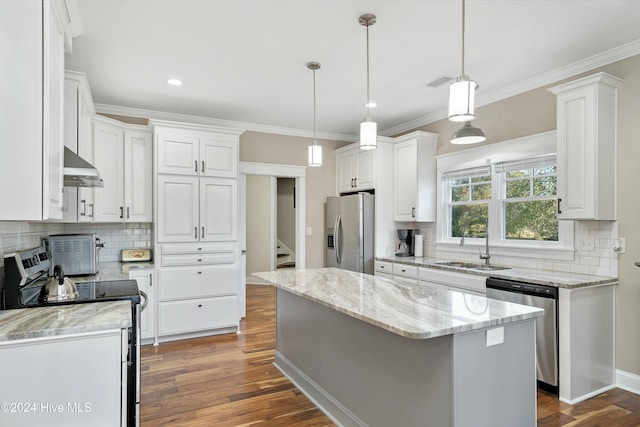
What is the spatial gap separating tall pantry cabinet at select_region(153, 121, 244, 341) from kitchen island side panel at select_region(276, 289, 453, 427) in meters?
1.48

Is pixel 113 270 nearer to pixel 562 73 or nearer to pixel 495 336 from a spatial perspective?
pixel 495 336

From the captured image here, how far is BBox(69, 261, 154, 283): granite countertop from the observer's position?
127 inches

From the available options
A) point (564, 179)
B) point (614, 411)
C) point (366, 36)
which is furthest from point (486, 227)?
point (366, 36)

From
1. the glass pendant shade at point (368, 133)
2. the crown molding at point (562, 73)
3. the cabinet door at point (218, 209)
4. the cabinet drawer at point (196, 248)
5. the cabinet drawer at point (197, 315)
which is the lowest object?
the cabinet drawer at point (197, 315)

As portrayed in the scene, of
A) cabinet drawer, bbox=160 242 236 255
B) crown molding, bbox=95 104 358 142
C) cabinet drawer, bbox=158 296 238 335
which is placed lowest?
cabinet drawer, bbox=158 296 238 335

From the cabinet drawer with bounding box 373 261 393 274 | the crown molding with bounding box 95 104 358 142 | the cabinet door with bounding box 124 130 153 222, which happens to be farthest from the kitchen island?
the crown molding with bounding box 95 104 358 142

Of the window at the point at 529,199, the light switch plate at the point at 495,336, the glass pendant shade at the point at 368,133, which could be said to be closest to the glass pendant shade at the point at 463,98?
the glass pendant shade at the point at 368,133

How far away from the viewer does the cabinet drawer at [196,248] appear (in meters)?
4.24

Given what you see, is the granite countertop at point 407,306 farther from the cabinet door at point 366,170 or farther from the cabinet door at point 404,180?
the cabinet door at point 366,170

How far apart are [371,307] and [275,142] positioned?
3.80 meters

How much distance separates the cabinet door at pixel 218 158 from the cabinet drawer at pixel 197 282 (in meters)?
1.11

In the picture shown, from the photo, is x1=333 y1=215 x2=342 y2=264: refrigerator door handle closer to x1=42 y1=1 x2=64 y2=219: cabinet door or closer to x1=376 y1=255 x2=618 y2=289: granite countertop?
x1=376 y1=255 x2=618 y2=289: granite countertop

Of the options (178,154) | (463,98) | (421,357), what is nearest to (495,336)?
(421,357)

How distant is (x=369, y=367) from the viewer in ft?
7.47
